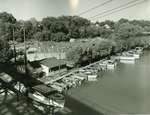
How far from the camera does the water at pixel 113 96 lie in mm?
3082

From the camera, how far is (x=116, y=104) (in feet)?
10.9

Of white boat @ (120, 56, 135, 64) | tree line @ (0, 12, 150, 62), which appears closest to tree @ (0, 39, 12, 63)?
tree line @ (0, 12, 150, 62)

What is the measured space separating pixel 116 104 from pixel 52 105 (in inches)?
47.2

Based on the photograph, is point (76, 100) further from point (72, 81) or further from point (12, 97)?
point (12, 97)

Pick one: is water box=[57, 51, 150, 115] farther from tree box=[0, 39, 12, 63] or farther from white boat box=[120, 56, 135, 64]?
tree box=[0, 39, 12, 63]

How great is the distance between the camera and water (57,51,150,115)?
308 centimetres

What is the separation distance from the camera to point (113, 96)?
12.1 feet

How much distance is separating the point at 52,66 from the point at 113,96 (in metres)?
1.76

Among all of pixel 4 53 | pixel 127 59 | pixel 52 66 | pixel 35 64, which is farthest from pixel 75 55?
pixel 127 59

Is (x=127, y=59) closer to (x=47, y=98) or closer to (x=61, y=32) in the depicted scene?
(x=61, y=32)

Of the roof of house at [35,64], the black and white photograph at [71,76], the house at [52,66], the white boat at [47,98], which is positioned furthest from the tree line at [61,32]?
the white boat at [47,98]

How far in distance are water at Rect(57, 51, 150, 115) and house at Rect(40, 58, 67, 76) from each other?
3.03ft

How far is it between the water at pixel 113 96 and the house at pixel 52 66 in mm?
922

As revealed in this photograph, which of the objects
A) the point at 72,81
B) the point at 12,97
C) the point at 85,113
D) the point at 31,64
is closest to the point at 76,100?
the point at 85,113
